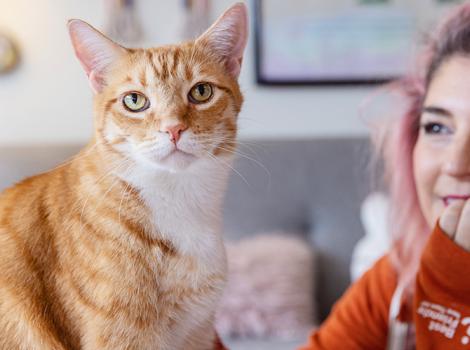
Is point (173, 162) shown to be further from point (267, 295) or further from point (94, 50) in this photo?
point (267, 295)

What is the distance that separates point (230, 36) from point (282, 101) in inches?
63.2

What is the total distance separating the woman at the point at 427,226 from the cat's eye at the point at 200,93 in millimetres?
441

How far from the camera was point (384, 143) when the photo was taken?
50.9 inches

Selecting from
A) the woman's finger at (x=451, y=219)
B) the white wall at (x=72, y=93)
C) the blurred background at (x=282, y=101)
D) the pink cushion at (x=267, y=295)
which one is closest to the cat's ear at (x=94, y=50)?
the woman's finger at (x=451, y=219)

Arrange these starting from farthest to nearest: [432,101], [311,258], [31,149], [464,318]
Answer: [31,149]
[311,258]
[432,101]
[464,318]

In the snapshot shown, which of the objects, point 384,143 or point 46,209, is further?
point 384,143

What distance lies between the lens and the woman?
0.92 m

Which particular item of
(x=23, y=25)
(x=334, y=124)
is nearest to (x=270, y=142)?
(x=334, y=124)

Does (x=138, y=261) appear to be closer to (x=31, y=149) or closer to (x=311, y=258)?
(x=311, y=258)

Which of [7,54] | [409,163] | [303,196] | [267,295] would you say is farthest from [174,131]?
[7,54]

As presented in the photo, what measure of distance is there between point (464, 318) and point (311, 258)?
113 cm

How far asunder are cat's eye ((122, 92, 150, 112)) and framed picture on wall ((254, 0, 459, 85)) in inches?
65.2

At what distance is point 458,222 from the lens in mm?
901

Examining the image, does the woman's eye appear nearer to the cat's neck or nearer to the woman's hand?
the woman's hand
